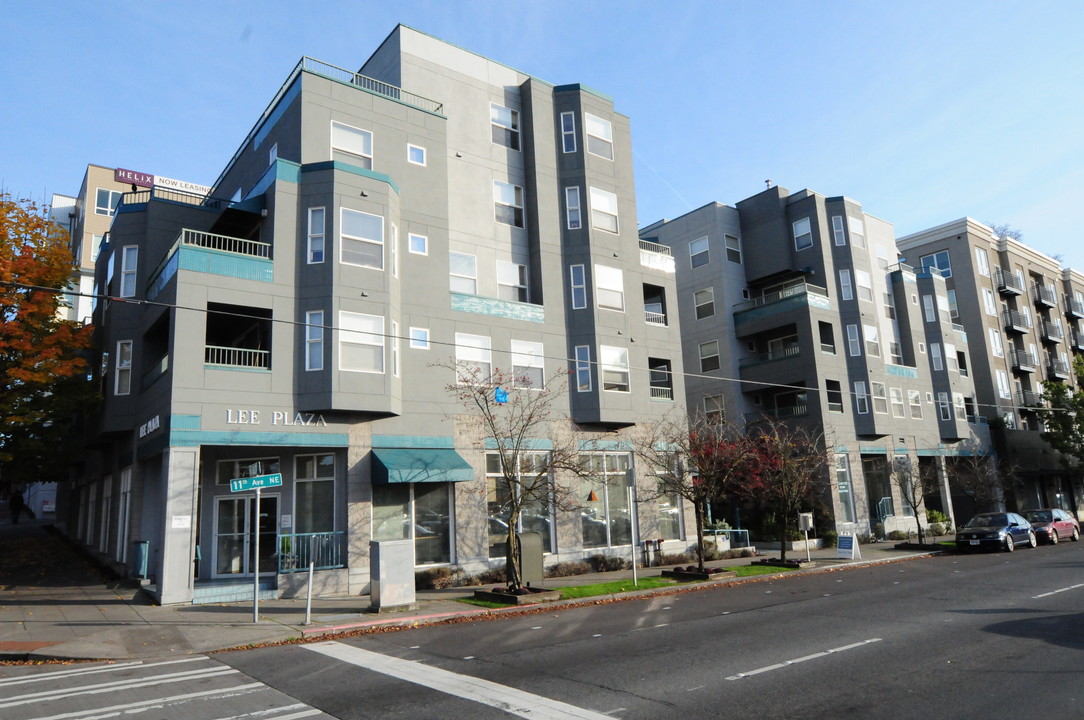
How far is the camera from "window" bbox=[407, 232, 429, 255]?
77.1 feet

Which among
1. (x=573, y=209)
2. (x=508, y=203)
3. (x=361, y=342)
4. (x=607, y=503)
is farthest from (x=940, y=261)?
(x=361, y=342)

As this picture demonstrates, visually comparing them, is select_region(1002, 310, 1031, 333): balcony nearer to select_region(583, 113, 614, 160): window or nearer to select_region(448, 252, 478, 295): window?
select_region(583, 113, 614, 160): window

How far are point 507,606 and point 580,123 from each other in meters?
19.3

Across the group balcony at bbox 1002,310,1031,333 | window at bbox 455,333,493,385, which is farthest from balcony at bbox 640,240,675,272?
balcony at bbox 1002,310,1031,333

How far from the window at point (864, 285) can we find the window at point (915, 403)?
603 centimetres

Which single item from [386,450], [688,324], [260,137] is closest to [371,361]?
[386,450]

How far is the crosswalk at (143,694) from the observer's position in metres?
8.40

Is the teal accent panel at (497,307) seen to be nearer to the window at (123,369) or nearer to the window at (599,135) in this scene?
the window at (599,135)

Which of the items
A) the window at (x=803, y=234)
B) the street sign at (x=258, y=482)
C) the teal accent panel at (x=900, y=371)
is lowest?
the street sign at (x=258, y=482)

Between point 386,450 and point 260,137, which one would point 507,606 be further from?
point 260,137

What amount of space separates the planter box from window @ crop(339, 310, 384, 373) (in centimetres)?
693

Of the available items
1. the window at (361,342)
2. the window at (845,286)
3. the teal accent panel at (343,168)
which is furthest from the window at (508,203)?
the window at (845,286)

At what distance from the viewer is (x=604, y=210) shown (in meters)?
28.6

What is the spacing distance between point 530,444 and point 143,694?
15869 mm
